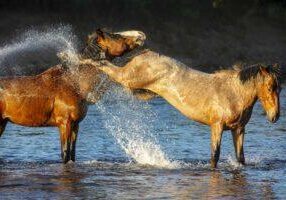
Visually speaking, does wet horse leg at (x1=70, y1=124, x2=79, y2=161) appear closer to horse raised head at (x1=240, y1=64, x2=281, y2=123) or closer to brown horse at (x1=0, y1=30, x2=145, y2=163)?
brown horse at (x1=0, y1=30, x2=145, y2=163)

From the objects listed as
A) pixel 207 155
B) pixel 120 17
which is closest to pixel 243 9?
pixel 120 17

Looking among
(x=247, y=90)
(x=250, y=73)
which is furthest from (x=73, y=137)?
(x=250, y=73)

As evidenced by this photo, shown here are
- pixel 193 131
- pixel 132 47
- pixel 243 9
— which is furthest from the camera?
pixel 243 9

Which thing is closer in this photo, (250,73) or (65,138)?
(250,73)

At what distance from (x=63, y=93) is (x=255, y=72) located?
290 cm

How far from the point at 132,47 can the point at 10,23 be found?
986 inches

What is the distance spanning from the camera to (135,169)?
1522 cm

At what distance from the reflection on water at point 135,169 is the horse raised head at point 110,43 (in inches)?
67.7

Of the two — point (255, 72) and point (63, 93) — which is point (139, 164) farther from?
point (255, 72)

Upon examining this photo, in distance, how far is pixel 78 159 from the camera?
16.5 metres

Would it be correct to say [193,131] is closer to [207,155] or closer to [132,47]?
[207,155]

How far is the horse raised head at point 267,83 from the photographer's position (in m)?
14.9

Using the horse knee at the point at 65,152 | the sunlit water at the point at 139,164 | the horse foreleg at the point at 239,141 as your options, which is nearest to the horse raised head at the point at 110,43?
the sunlit water at the point at 139,164

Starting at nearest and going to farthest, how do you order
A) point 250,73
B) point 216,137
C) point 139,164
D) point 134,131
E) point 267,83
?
point 216,137, point 267,83, point 250,73, point 139,164, point 134,131
